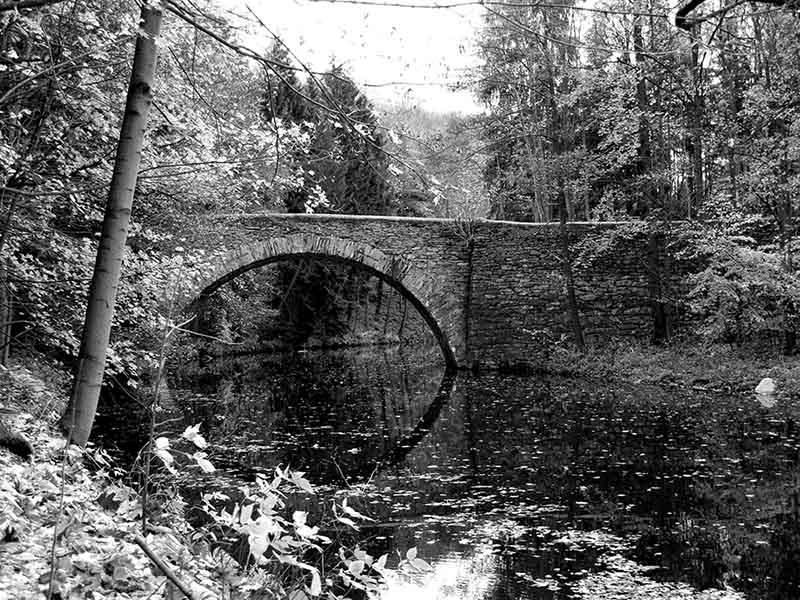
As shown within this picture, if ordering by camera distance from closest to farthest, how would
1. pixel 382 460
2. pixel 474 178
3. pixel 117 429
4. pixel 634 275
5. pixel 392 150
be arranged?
1. pixel 392 150
2. pixel 382 460
3. pixel 117 429
4. pixel 634 275
5. pixel 474 178

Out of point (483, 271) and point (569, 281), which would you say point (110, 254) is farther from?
point (483, 271)

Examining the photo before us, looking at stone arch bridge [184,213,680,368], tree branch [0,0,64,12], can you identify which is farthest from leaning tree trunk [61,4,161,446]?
stone arch bridge [184,213,680,368]

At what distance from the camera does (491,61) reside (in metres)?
11.5

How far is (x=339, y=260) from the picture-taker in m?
14.3

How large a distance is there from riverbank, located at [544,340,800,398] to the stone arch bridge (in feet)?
2.74

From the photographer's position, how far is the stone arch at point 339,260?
13.6 m

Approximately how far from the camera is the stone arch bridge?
13.8 meters

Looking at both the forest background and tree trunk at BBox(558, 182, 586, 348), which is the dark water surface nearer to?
the forest background

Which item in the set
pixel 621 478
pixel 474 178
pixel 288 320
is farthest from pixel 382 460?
pixel 288 320

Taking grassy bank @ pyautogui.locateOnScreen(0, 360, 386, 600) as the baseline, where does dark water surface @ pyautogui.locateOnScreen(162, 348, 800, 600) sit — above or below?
below

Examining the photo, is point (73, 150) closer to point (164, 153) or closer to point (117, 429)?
point (164, 153)

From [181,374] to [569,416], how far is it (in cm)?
844

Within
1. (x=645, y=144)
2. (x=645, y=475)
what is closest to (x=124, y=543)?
(x=645, y=475)

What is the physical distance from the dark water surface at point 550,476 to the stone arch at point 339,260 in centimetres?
252
